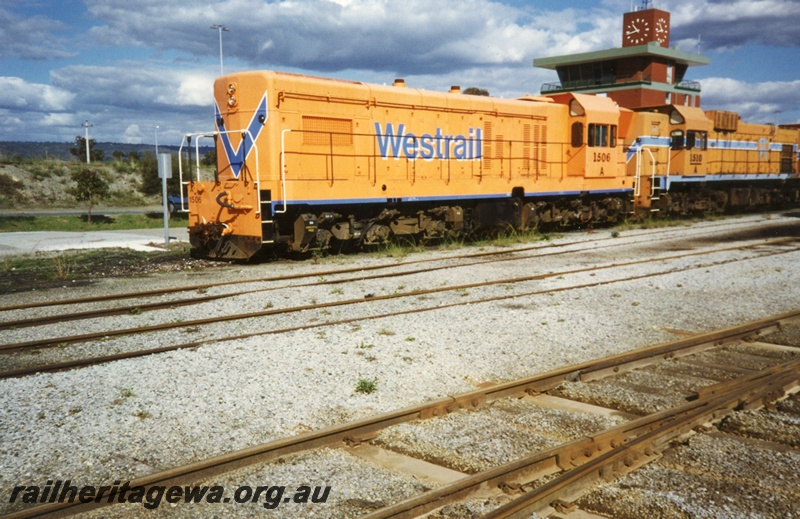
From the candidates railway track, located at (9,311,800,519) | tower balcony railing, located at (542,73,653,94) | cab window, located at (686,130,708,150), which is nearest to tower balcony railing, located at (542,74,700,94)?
tower balcony railing, located at (542,73,653,94)

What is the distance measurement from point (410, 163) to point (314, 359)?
900 cm

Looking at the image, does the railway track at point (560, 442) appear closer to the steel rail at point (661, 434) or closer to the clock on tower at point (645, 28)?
the steel rail at point (661, 434)

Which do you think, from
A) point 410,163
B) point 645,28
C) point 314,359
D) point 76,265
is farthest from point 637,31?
point 314,359

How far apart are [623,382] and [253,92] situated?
954 cm

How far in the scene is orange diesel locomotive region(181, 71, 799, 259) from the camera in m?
12.5

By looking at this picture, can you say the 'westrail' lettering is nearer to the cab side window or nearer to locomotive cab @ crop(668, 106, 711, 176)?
the cab side window

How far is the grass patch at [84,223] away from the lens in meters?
23.3

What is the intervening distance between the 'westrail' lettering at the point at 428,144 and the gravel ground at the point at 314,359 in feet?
12.7

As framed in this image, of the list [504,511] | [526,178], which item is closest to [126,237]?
[526,178]

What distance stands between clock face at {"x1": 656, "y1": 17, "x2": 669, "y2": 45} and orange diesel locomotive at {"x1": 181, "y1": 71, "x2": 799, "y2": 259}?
37.9m

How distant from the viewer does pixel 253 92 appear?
12508mm

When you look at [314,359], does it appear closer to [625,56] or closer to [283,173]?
[283,173]

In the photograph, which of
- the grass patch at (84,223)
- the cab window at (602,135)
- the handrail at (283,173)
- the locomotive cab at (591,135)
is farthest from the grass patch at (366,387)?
the grass patch at (84,223)

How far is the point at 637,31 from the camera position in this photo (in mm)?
55031
